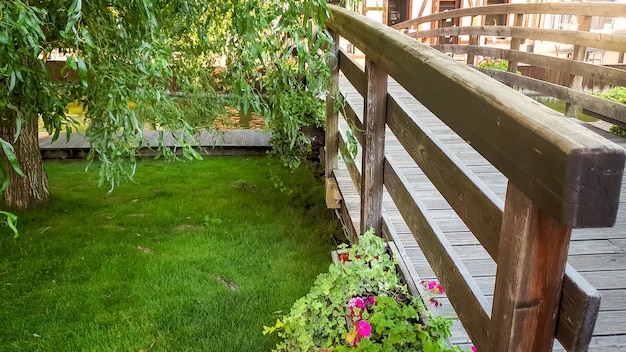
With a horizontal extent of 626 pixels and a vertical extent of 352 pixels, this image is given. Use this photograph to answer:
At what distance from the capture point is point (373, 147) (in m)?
2.77

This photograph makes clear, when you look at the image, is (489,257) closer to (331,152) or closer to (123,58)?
(123,58)

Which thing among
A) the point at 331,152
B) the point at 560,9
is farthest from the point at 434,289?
the point at 560,9

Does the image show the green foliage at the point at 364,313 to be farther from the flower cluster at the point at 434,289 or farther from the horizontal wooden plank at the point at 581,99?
the horizontal wooden plank at the point at 581,99

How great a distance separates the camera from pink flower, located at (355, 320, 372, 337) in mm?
2025

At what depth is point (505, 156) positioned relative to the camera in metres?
1.18

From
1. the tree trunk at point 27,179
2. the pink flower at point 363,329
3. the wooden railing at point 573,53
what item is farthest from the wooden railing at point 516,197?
the tree trunk at point 27,179

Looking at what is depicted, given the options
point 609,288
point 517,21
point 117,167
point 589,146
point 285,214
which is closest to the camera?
point 589,146

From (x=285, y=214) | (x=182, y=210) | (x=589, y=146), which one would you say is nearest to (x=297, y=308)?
(x=589, y=146)

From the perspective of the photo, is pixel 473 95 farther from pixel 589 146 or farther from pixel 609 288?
pixel 609 288

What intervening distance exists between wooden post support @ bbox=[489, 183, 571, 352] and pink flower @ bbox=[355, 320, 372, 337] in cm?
77

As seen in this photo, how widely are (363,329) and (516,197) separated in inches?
39.0

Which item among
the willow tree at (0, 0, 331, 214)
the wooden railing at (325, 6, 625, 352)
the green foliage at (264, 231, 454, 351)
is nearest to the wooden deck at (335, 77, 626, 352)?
the green foliage at (264, 231, 454, 351)

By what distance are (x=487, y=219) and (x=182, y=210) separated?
445 centimetres

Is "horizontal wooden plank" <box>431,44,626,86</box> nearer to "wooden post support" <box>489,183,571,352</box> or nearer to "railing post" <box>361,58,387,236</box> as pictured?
"railing post" <box>361,58,387,236</box>
